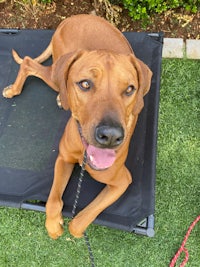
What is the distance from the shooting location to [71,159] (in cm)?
344

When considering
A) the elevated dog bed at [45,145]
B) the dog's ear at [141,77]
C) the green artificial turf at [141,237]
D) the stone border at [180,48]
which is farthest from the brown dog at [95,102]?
the stone border at [180,48]

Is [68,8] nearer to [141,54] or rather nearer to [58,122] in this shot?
[141,54]

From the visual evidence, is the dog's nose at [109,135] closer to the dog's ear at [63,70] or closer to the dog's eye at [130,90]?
the dog's eye at [130,90]

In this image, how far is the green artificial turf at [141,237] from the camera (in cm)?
354

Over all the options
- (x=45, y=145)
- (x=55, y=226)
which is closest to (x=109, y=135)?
(x=55, y=226)

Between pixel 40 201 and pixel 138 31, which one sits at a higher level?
pixel 138 31

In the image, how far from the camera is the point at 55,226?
130 inches

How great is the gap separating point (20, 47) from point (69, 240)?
212 cm

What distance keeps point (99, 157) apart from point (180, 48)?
2.32 meters

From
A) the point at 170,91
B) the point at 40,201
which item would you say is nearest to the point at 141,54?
the point at 170,91

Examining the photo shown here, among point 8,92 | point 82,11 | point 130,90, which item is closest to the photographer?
point 130,90

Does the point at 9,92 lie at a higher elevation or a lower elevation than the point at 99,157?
lower

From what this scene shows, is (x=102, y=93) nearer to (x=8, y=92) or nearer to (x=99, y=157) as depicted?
(x=99, y=157)

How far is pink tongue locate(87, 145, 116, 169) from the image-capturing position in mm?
2883
